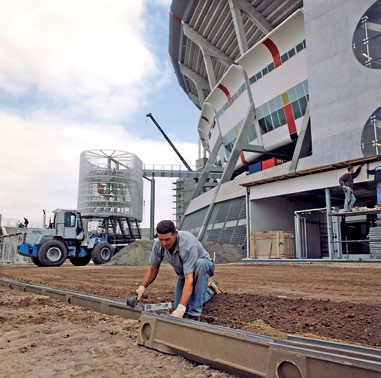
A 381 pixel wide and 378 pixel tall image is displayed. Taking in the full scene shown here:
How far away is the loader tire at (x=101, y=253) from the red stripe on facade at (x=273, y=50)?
57.0 ft

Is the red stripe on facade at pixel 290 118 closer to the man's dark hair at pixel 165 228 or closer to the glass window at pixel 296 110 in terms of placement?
the glass window at pixel 296 110

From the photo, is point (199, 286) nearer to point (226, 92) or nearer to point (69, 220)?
point (69, 220)

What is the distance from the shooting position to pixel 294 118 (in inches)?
1038

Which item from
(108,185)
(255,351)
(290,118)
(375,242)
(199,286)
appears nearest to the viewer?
(255,351)

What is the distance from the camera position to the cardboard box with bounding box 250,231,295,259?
18625 millimetres

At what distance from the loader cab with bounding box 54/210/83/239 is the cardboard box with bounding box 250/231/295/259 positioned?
31.4ft

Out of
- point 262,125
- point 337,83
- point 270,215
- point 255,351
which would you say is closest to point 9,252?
point 270,215

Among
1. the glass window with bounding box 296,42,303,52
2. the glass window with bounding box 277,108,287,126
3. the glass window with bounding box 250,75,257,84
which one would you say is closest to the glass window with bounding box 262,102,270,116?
the glass window with bounding box 277,108,287,126

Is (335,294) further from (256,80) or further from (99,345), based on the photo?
(256,80)

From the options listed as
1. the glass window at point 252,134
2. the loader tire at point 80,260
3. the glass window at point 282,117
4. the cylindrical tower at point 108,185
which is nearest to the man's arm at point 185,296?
the loader tire at point 80,260

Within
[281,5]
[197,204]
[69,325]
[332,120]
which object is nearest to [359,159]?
[332,120]

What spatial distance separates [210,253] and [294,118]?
12.1 metres

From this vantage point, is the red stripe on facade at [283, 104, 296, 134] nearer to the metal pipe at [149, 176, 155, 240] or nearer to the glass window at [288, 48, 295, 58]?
the glass window at [288, 48, 295, 58]

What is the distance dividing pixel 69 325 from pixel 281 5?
28.9 meters
